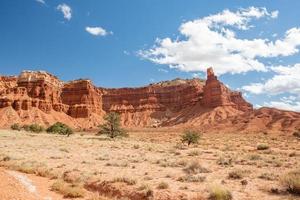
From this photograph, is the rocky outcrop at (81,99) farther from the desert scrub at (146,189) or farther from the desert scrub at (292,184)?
the desert scrub at (292,184)

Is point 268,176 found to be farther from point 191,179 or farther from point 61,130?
point 61,130

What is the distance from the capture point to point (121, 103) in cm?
18188

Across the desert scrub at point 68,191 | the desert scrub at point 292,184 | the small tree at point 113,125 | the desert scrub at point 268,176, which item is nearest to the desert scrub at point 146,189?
the desert scrub at point 68,191

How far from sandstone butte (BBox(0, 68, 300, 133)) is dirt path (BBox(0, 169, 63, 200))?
101 meters

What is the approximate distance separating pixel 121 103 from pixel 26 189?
16764 cm

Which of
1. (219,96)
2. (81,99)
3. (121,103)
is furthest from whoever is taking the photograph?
(121,103)

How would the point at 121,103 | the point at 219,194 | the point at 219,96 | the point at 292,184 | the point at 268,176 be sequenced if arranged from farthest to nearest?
the point at 121,103 → the point at 219,96 → the point at 268,176 → the point at 292,184 → the point at 219,194

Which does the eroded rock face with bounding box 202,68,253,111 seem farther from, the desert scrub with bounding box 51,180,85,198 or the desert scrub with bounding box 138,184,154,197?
the desert scrub with bounding box 51,180,85,198

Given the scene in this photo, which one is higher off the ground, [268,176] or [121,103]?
[121,103]

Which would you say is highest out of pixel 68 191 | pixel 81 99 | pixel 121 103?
pixel 81 99

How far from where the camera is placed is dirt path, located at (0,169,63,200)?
42.3 feet

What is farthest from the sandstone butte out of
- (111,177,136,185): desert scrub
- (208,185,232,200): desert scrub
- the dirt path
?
(208,185,232,200): desert scrub

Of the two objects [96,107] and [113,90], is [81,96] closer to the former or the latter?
[96,107]

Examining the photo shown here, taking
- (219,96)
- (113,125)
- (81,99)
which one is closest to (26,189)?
(113,125)
